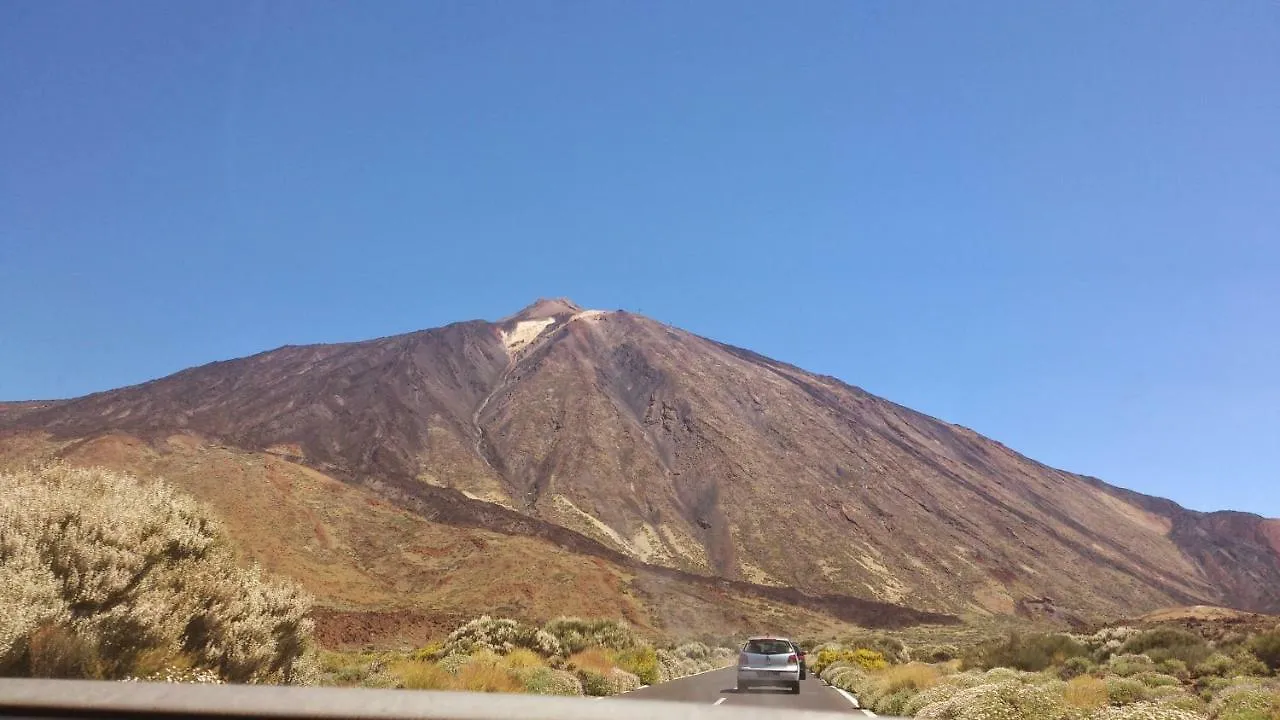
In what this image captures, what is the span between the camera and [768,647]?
934 inches

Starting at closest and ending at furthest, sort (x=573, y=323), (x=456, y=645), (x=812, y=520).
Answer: (x=456, y=645) < (x=812, y=520) < (x=573, y=323)

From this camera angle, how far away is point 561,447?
11950 cm

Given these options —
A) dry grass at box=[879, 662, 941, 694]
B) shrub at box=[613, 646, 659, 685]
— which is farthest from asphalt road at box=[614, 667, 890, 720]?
dry grass at box=[879, 662, 941, 694]

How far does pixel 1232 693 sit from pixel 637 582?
6801cm

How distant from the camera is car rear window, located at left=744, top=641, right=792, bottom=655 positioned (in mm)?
23344

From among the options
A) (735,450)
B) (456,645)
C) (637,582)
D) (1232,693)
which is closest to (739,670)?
(456,645)

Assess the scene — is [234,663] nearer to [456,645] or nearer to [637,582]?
[456,645]

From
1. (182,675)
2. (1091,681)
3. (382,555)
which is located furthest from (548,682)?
(382,555)

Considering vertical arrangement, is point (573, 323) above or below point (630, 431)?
above

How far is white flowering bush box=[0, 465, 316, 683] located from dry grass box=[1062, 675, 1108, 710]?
1140cm

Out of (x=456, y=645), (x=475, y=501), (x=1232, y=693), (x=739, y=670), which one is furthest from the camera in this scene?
(x=475, y=501)

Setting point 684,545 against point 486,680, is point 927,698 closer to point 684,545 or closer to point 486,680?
point 486,680

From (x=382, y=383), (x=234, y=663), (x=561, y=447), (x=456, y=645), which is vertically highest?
(x=382, y=383)

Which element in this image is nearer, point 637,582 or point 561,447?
point 637,582
